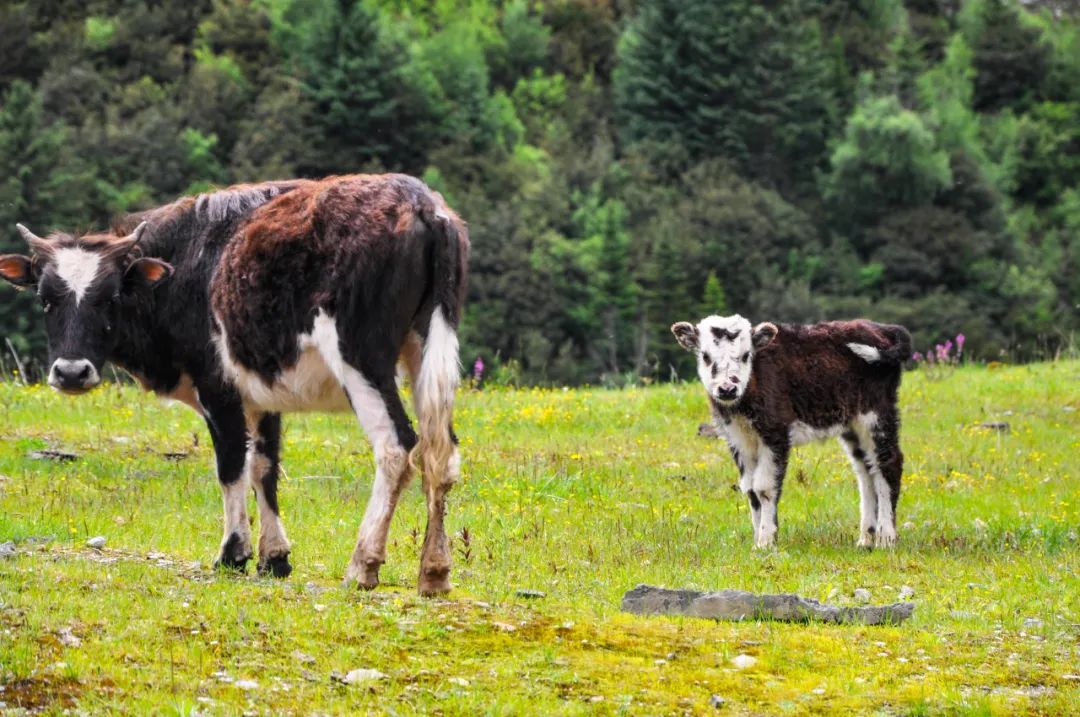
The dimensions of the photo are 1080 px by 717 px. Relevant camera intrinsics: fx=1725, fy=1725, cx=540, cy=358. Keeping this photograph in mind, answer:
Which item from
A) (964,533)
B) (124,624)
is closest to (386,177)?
(124,624)

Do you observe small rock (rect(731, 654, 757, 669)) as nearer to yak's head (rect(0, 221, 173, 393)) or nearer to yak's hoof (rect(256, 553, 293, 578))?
yak's hoof (rect(256, 553, 293, 578))

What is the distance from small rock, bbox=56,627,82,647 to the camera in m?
8.68

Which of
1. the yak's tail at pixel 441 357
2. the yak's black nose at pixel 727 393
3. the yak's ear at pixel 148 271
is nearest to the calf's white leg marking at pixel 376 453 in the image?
the yak's tail at pixel 441 357

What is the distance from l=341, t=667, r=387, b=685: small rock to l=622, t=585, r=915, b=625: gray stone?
255 centimetres

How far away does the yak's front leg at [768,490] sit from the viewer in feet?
49.1

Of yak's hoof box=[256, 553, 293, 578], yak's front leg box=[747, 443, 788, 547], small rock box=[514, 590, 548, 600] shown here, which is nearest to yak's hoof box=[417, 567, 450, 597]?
small rock box=[514, 590, 548, 600]

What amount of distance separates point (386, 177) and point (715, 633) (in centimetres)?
376

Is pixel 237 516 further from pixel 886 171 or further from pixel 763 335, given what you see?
pixel 886 171

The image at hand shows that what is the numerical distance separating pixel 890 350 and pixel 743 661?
691 cm

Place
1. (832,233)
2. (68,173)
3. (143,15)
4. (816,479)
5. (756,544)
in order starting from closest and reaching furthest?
1. (756,544)
2. (816,479)
3. (68,173)
4. (832,233)
5. (143,15)

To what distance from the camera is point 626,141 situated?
116m

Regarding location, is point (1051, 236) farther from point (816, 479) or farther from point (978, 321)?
point (816, 479)

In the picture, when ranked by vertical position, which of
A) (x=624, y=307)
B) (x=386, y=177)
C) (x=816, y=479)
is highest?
(x=386, y=177)

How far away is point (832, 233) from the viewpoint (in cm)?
10306
